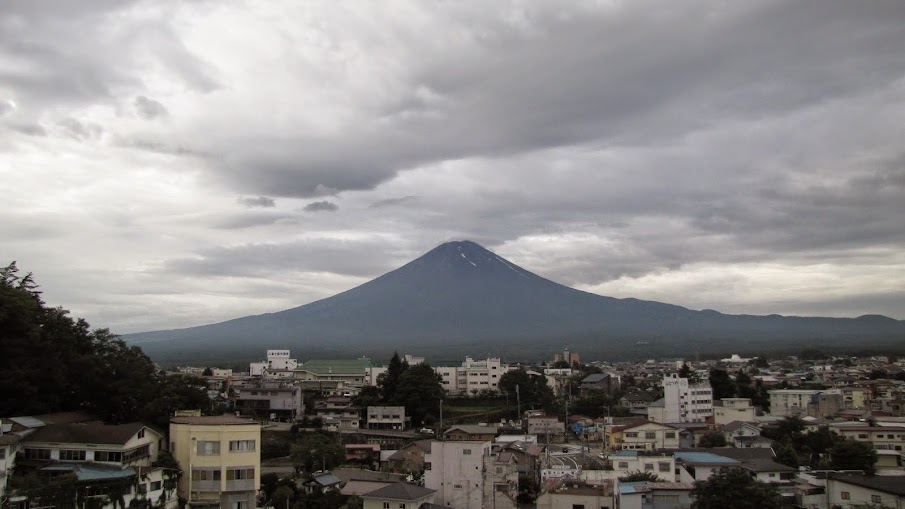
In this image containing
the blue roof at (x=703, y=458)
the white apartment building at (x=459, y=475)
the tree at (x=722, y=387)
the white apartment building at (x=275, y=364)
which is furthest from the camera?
the white apartment building at (x=275, y=364)

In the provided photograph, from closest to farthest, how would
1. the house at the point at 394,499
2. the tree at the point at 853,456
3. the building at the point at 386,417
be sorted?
the house at the point at 394,499 < the tree at the point at 853,456 < the building at the point at 386,417

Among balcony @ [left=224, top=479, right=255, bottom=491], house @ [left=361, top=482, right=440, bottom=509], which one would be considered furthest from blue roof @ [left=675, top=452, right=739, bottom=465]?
balcony @ [left=224, top=479, right=255, bottom=491]

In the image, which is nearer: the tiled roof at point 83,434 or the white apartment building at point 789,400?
the tiled roof at point 83,434

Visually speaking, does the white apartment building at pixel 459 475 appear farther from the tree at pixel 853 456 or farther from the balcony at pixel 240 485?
the tree at pixel 853 456

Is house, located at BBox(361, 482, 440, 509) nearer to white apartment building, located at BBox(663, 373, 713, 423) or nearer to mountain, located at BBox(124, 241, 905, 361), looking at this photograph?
white apartment building, located at BBox(663, 373, 713, 423)

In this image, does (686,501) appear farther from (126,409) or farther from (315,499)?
(126,409)

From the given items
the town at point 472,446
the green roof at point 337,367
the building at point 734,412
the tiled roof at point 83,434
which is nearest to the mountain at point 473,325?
the green roof at point 337,367
